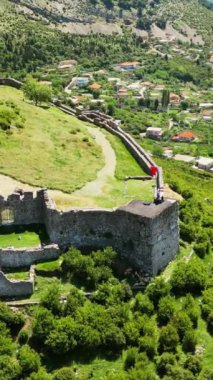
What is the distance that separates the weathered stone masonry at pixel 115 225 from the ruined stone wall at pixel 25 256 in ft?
0.73

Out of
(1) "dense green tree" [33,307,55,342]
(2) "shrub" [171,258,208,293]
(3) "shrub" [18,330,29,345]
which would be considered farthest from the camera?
(2) "shrub" [171,258,208,293]

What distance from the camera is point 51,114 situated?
68.1 metres

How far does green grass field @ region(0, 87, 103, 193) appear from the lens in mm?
49312

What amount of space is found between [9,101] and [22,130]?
954 cm

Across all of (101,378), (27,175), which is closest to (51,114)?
(27,175)

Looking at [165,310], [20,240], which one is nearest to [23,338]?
[20,240]

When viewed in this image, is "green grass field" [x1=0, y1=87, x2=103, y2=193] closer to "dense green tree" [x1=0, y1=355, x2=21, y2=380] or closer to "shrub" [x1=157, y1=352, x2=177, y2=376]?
"shrub" [x1=157, y1=352, x2=177, y2=376]

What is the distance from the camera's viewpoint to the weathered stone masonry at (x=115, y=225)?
41469mm

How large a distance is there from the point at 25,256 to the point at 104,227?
248 inches

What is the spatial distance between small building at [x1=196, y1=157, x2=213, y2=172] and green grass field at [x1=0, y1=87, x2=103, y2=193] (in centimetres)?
6450

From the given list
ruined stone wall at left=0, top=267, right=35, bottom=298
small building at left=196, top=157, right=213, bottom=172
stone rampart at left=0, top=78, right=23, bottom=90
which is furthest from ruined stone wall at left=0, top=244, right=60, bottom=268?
small building at left=196, top=157, right=213, bottom=172

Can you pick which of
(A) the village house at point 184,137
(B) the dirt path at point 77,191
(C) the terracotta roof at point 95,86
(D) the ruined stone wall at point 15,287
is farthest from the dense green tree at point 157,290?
(C) the terracotta roof at point 95,86

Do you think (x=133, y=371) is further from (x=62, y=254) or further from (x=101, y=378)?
(x=62, y=254)

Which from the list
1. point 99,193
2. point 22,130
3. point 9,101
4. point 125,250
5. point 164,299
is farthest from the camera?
point 9,101
